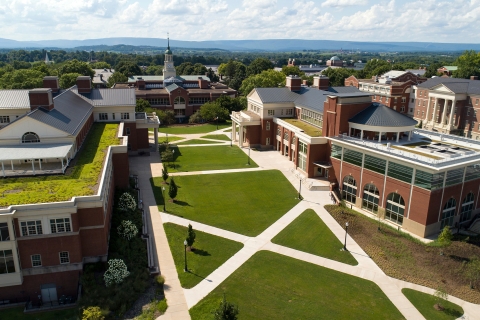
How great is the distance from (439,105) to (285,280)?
65547 mm

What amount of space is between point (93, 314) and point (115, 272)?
148 inches

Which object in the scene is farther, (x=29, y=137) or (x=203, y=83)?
(x=203, y=83)

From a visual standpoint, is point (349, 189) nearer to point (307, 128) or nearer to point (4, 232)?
point (307, 128)

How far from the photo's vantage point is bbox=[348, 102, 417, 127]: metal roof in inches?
1729

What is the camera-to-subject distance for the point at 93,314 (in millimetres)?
22688

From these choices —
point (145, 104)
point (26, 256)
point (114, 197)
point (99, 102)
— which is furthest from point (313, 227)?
point (145, 104)

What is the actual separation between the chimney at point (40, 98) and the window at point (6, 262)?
2079cm

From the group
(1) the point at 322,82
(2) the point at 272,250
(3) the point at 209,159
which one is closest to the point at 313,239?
(2) the point at 272,250

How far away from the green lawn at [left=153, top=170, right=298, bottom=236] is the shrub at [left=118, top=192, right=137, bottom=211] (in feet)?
12.0

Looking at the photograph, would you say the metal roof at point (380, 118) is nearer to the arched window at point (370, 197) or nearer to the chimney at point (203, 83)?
the arched window at point (370, 197)

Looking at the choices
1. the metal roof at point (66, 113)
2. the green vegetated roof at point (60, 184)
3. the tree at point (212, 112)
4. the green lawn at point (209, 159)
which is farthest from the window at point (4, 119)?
the tree at point (212, 112)

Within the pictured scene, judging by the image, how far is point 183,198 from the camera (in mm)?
42469

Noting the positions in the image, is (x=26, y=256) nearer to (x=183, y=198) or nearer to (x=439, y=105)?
(x=183, y=198)

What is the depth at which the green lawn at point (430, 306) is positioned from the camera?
24.9 metres
